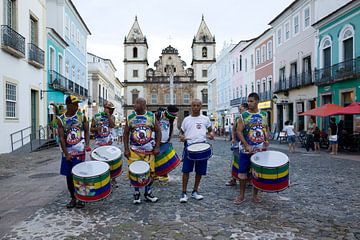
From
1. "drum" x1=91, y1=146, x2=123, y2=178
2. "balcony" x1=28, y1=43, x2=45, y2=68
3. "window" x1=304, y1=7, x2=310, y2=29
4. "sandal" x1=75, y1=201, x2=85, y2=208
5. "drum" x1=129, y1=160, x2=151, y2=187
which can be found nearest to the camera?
"drum" x1=129, y1=160, x2=151, y2=187

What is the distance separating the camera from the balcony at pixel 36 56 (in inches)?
690

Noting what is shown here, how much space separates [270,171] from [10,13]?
14503 mm

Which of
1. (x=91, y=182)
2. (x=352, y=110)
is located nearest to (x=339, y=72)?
(x=352, y=110)

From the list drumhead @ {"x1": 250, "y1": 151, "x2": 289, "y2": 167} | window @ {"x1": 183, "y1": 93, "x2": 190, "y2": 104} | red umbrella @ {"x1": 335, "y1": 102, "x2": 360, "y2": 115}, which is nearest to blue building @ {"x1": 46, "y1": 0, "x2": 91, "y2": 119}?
red umbrella @ {"x1": 335, "y1": 102, "x2": 360, "y2": 115}

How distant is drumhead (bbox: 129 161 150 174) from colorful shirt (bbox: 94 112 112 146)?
201 centimetres

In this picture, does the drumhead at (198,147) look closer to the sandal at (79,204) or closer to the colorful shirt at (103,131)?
the sandal at (79,204)

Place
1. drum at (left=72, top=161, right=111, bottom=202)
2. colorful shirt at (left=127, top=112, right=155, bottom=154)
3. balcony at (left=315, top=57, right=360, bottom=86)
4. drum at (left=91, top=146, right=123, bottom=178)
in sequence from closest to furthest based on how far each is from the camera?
drum at (left=72, top=161, right=111, bottom=202), colorful shirt at (left=127, top=112, right=155, bottom=154), drum at (left=91, top=146, right=123, bottom=178), balcony at (left=315, top=57, right=360, bottom=86)

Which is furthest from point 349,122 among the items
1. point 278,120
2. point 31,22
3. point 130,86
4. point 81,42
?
point 130,86

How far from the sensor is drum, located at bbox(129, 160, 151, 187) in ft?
17.4

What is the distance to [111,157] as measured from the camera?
6.10 metres

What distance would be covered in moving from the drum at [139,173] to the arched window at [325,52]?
746 inches

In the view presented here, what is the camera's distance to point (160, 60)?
2960 inches

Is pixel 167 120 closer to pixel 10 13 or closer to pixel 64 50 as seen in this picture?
pixel 10 13

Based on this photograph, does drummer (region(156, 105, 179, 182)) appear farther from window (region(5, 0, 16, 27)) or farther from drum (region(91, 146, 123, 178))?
window (region(5, 0, 16, 27))
